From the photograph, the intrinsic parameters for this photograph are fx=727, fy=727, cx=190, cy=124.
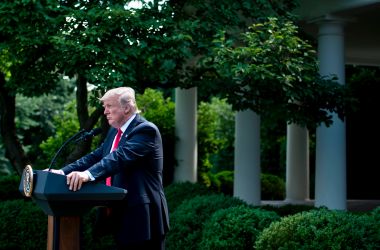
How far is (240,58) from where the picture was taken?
963 centimetres

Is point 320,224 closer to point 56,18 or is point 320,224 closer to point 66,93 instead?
point 56,18

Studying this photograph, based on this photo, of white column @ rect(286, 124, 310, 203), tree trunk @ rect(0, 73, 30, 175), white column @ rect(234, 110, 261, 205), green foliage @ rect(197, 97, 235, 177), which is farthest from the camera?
green foliage @ rect(197, 97, 235, 177)

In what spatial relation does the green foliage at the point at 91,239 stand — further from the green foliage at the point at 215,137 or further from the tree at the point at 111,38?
the green foliage at the point at 215,137

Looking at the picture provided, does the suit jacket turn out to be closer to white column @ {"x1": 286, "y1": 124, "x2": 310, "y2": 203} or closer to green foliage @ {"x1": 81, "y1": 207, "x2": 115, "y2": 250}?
green foliage @ {"x1": 81, "y1": 207, "x2": 115, "y2": 250}

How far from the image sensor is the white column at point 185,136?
1638 centimetres

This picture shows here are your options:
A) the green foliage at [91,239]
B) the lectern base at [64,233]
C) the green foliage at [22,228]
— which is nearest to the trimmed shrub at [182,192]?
the green foliage at [91,239]

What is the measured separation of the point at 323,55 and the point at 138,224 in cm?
823

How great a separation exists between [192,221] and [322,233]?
2475mm

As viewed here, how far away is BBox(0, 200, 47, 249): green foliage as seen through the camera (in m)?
9.43

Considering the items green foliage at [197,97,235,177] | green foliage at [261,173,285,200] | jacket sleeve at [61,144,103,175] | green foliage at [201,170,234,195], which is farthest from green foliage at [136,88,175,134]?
→ jacket sleeve at [61,144,103,175]

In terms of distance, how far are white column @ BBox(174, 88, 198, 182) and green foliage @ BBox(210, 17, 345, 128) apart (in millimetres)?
5304

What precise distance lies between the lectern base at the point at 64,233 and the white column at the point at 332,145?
318 inches

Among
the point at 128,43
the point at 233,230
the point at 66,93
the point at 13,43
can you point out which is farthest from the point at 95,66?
the point at 66,93

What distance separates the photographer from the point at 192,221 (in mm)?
8734
